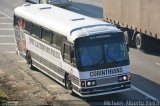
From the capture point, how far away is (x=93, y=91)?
1955 cm

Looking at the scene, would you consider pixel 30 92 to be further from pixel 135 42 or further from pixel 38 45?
pixel 135 42

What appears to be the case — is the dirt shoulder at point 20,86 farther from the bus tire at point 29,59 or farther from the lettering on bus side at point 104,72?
the lettering on bus side at point 104,72

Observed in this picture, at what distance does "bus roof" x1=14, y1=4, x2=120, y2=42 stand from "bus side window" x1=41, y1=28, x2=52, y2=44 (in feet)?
0.75

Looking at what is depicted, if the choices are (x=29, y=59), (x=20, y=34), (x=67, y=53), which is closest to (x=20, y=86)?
(x=67, y=53)

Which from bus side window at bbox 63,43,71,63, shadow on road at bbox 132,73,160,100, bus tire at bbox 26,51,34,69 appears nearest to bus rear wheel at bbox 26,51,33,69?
bus tire at bbox 26,51,34,69

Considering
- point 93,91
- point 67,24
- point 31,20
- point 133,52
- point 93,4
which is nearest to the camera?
point 93,91

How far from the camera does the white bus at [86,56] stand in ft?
64.0

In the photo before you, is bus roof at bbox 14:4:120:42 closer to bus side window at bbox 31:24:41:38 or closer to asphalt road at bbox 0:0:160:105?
bus side window at bbox 31:24:41:38

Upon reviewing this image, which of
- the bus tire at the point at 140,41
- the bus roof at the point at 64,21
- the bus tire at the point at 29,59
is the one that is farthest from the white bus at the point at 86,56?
the bus tire at the point at 140,41

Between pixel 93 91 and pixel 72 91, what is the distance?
1.43 meters

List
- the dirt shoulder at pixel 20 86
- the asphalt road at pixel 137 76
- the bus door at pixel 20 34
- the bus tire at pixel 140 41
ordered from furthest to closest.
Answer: the bus tire at pixel 140 41, the bus door at pixel 20 34, the asphalt road at pixel 137 76, the dirt shoulder at pixel 20 86

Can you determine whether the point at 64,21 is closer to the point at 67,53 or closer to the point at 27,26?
the point at 67,53

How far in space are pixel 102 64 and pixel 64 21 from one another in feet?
11.8

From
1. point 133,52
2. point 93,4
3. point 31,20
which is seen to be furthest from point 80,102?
point 93,4
